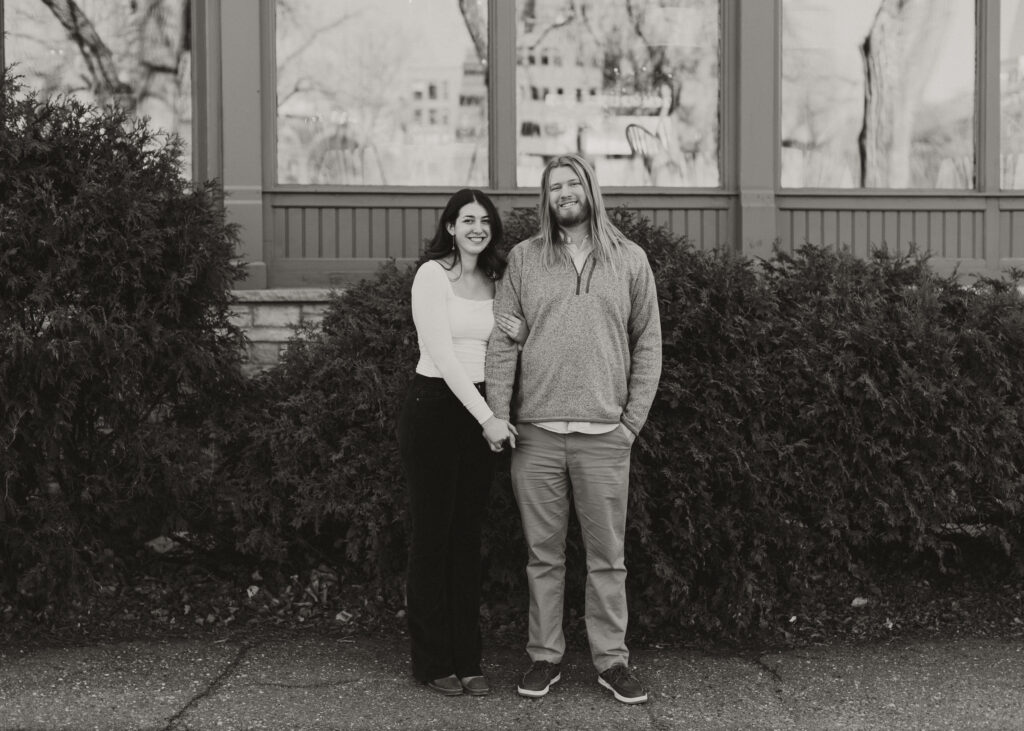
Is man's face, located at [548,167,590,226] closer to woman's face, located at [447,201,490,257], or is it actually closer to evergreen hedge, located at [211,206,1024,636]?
woman's face, located at [447,201,490,257]

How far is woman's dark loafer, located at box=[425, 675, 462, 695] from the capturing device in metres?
4.20

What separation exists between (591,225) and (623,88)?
4.58 m

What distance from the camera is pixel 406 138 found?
8.18 meters

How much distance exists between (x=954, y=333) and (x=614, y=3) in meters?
4.46

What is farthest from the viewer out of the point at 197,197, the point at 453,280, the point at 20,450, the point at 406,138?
the point at 406,138

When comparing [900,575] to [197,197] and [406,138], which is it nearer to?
[197,197]

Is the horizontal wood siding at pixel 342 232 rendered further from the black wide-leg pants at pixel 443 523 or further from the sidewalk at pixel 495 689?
the black wide-leg pants at pixel 443 523

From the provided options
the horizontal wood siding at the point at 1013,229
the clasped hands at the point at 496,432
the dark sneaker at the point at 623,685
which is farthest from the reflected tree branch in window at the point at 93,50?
the horizontal wood siding at the point at 1013,229

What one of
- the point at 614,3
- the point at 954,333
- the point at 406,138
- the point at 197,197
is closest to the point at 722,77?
the point at 614,3

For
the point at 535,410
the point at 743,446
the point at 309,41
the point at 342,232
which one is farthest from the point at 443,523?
the point at 309,41

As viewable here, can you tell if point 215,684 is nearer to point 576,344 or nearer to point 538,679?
point 538,679

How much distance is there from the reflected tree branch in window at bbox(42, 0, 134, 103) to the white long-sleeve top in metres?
4.94

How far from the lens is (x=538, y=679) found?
4.20 m

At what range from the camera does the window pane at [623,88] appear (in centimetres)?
830
